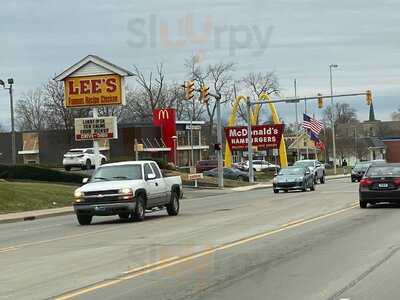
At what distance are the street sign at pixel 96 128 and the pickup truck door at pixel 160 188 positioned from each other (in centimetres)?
1760

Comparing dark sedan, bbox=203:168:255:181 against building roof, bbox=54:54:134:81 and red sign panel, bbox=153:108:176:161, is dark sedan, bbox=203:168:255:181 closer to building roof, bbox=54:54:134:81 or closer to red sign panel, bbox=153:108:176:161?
building roof, bbox=54:54:134:81

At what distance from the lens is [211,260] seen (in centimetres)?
1183

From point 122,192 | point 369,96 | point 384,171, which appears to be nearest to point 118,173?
point 122,192

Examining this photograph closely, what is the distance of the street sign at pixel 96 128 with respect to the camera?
40188 mm

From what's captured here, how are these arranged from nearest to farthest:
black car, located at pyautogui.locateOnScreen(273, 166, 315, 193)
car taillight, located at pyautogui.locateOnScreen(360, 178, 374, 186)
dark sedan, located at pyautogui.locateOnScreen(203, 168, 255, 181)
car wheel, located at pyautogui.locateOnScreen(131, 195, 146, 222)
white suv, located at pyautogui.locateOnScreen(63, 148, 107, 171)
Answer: car wheel, located at pyautogui.locateOnScreen(131, 195, 146, 222), car taillight, located at pyautogui.locateOnScreen(360, 178, 374, 186), black car, located at pyautogui.locateOnScreen(273, 166, 315, 193), white suv, located at pyautogui.locateOnScreen(63, 148, 107, 171), dark sedan, located at pyautogui.locateOnScreen(203, 168, 255, 181)

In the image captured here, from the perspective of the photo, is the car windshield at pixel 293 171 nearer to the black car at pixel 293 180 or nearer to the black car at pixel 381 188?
the black car at pixel 293 180

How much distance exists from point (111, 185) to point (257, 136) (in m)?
46.8

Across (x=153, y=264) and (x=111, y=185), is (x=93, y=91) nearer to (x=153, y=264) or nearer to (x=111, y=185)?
(x=111, y=185)

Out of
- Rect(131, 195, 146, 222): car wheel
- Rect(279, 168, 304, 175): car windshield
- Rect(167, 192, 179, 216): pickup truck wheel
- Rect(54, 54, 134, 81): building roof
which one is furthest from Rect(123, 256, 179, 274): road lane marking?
Rect(54, 54, 134, 81): building roof

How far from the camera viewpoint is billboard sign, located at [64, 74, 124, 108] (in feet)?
136

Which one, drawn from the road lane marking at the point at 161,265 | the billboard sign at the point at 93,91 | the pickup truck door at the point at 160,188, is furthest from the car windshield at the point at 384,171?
the billboard sign at the point at 93,91

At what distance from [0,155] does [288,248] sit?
80.4 meters

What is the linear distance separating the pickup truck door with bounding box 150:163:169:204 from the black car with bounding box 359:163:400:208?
6638 millimetres

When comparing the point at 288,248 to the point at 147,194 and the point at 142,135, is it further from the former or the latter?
the point at 142,135
